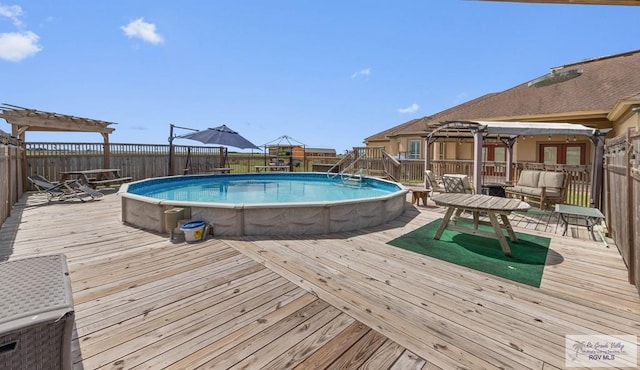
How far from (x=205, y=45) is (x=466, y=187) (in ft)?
40.4

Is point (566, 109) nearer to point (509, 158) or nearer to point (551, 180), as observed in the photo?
point (509, 158)

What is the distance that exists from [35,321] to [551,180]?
954 cm

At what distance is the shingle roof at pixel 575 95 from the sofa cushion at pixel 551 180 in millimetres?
5561

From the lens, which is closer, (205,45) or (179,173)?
(205,45)

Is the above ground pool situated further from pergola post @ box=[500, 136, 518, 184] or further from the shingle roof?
the shingle roof

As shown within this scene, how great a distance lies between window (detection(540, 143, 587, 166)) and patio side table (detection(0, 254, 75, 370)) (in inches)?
670

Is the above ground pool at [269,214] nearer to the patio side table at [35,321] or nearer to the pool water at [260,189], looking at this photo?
the pool water at [260,189]

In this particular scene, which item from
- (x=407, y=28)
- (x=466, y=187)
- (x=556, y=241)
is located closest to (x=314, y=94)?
(x=407, y=28)

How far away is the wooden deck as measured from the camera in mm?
2053

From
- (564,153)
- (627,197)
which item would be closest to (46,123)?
(627,197)

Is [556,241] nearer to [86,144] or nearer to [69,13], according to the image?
[69,13]

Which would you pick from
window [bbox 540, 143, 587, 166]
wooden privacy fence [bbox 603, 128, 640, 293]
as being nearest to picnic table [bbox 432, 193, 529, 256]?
wooden privacy fence [bbox 603, 128, 640, 293]

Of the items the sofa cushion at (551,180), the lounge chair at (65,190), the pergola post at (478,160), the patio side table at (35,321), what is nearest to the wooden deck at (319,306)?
the patio side table at (35,321)

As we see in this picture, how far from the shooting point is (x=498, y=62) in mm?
16859
